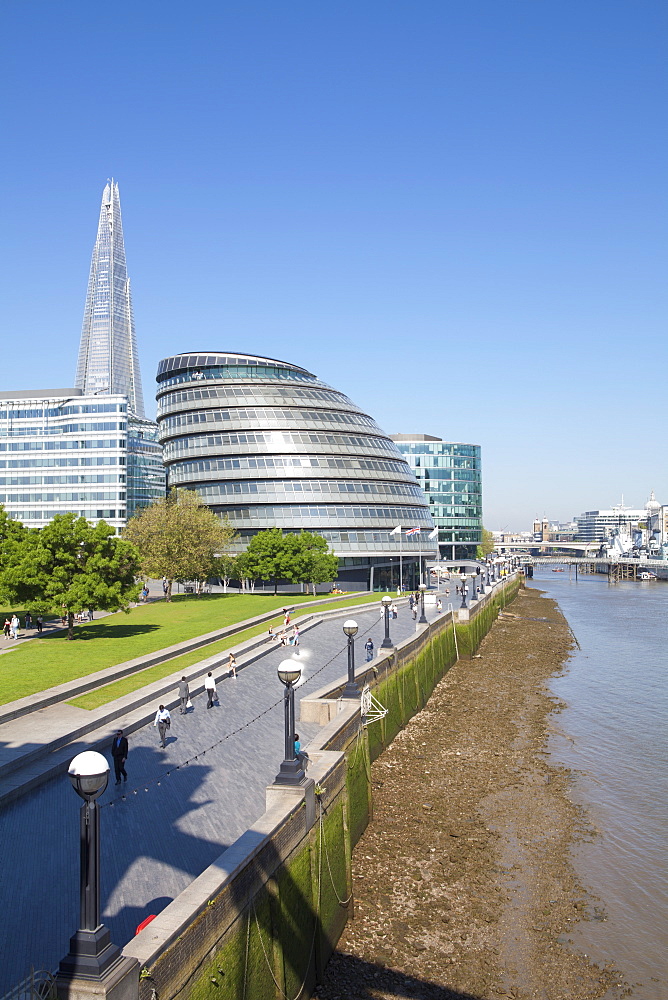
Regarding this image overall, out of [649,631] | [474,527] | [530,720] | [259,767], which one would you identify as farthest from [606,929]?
[474,527]

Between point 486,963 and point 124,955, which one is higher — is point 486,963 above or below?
below

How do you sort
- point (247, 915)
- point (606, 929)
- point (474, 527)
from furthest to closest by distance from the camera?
point (474, 527) < point (606, 929) < point (247, 915)

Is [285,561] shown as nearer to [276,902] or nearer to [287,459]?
[287,459]

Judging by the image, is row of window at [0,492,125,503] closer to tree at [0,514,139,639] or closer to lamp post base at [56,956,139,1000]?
tree at [0,514,139,639]

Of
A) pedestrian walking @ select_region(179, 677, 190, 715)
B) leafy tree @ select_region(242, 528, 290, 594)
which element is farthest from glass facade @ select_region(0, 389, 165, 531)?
pedestrian walking @ select_region(179, 677, 190, 715)

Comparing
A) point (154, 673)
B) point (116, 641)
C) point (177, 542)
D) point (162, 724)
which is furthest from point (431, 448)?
point (162, 724)

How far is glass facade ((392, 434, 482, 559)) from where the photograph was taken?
578ft

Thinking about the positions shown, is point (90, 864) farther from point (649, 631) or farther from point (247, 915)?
point (649, 631)

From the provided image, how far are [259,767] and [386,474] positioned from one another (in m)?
76.0

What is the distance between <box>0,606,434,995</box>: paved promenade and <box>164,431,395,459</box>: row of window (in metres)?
63.3

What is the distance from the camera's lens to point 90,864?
8234 mm

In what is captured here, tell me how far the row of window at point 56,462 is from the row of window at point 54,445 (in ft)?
4.80

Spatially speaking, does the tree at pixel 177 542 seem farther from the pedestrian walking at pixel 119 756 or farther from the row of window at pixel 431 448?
the row of window at pixel 431 448

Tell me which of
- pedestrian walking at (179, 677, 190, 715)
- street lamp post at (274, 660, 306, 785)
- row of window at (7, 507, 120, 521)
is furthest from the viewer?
row of window at (7, 507, 120, 521)
